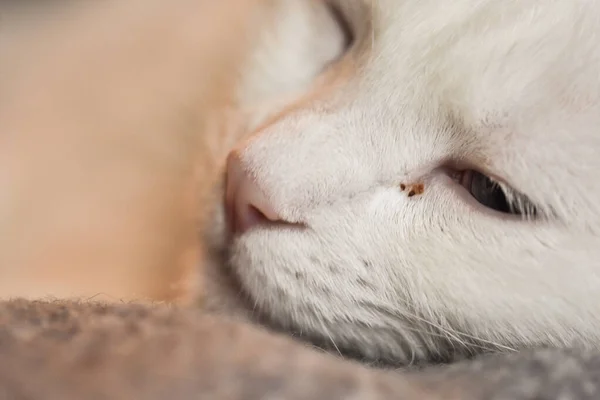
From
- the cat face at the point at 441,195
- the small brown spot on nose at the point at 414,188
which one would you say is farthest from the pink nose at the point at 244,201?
the small brown spot on nose at the point at 414,188

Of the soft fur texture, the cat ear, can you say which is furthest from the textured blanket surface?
the cat ear

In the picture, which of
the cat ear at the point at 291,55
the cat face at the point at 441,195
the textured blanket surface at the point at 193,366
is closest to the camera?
the textured blanket surface at the point at 193,366

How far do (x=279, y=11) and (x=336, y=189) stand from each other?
311mm

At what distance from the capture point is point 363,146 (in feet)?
2.01

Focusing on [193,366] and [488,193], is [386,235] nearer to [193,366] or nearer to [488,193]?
[488,193]

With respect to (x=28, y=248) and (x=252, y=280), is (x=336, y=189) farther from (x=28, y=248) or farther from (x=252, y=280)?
(x=28, y=248)

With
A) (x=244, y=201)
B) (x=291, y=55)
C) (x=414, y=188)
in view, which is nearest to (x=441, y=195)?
(x=414, y=188)

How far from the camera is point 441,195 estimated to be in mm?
608

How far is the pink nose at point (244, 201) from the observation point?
60cm

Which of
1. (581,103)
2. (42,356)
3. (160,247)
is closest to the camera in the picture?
(42,356)

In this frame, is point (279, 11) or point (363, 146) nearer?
point (363, 146)

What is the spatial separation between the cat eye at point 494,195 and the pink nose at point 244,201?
0.16 meters

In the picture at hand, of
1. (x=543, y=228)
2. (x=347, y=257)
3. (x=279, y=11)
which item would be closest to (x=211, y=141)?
(x=279, y=11)

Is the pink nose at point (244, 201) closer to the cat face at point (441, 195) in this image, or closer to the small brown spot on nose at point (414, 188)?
the cat face at point (441, 195)
